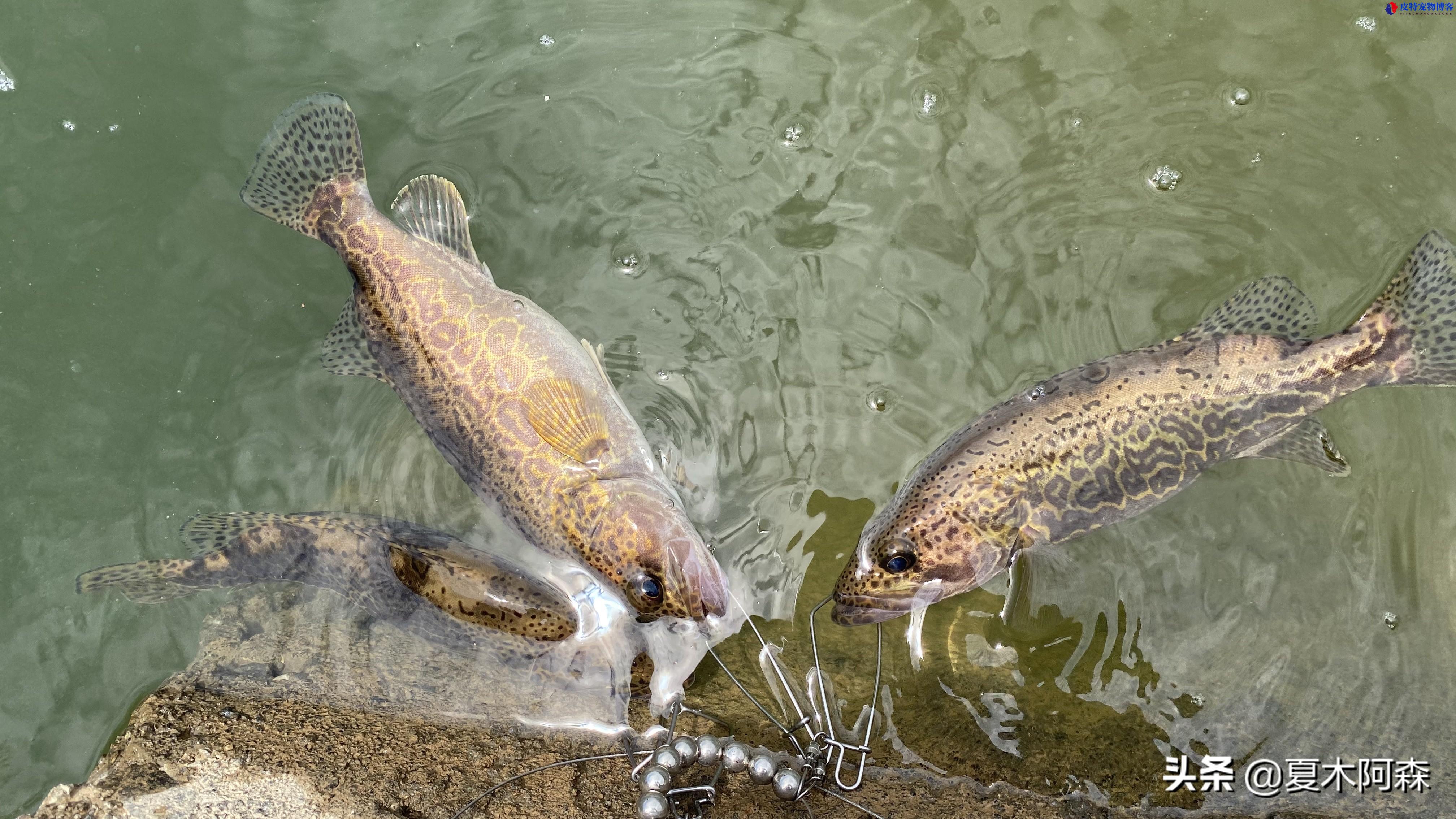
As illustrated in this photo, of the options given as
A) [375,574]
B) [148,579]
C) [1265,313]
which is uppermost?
[1265,313]

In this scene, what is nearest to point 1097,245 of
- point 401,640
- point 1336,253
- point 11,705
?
point 1336,253

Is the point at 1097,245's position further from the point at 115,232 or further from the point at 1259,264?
the point at 115,232

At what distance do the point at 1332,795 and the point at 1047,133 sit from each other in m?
4.31

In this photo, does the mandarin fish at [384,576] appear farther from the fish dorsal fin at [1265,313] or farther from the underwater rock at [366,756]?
the fish dorsal fin at [1265,313]

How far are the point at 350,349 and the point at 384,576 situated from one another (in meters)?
1.40

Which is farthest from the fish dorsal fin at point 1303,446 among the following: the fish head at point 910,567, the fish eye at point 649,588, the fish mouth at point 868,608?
the fish eye at point 649,588

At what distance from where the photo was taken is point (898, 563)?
4625 millimetres

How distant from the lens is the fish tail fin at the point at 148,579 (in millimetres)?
5176

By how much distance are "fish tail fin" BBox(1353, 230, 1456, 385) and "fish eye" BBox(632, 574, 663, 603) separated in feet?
13.0

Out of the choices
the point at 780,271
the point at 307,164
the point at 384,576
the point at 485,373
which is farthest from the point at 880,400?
the point at 307,164

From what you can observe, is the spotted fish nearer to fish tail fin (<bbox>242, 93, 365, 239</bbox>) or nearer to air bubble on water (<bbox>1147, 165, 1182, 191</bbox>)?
fish tail fin (<bbox>242, 93, 365, 239</bbox>)

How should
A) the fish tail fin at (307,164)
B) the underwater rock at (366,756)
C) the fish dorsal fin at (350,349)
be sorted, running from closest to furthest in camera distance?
the underwater rock at (366,756)
the fish dorsal fin at (350,349)
the fish tail fin at (307,164)

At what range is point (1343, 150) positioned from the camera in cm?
552

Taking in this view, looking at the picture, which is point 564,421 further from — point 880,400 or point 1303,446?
point 1303,446
